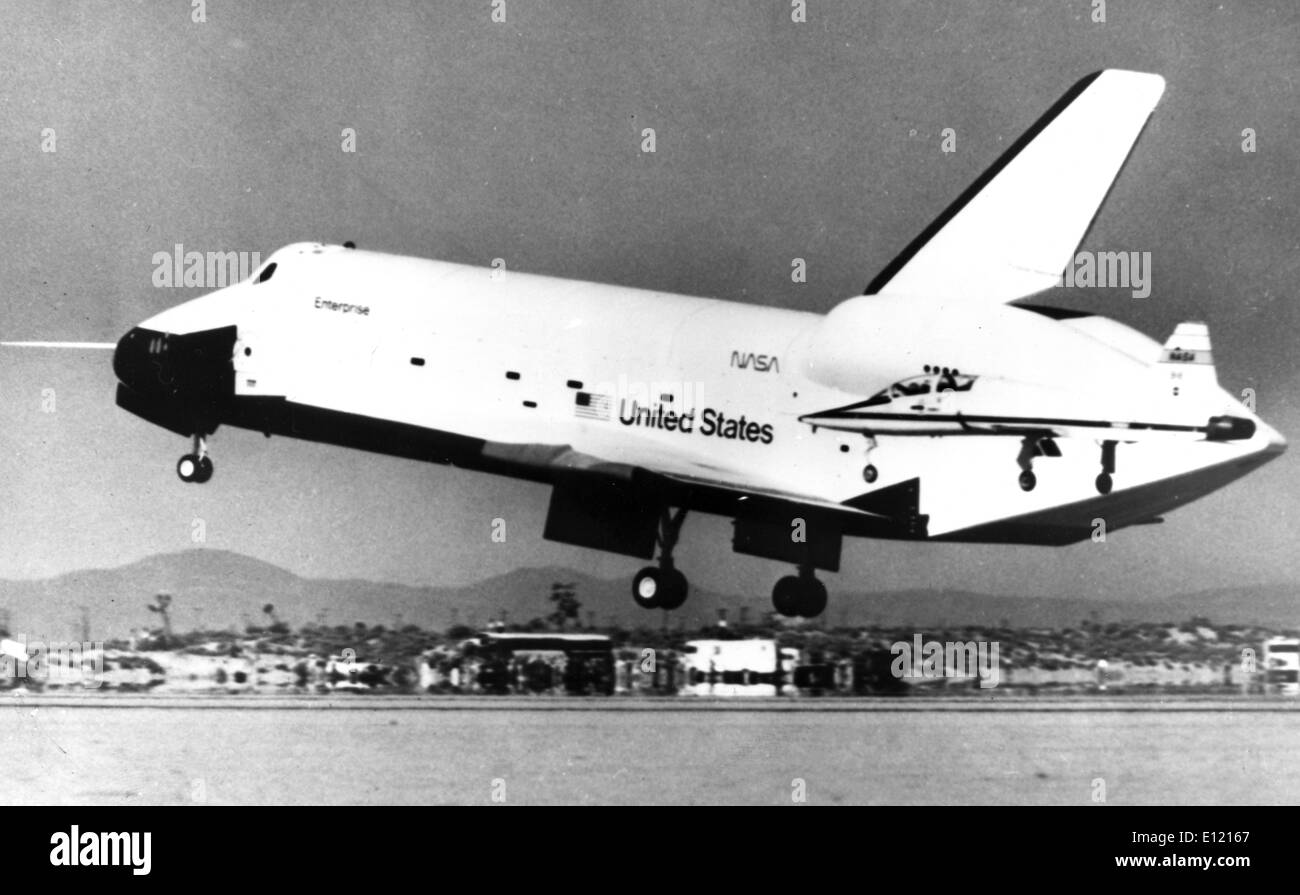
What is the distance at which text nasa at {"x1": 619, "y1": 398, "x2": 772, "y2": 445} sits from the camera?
11734mm

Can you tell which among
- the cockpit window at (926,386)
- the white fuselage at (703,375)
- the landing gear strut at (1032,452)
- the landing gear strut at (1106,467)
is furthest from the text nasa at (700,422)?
the landing gear strut at (1106,467)

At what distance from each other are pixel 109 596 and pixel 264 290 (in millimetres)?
2890

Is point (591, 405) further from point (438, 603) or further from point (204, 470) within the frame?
point (204, 470)

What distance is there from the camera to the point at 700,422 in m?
11.9

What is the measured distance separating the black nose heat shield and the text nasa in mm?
3791

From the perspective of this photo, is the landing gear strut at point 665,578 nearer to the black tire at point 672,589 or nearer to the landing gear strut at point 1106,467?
the black tire at point 672,589

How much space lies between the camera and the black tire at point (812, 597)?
12062 millimetres

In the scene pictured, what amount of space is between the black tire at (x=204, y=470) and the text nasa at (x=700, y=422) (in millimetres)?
3622

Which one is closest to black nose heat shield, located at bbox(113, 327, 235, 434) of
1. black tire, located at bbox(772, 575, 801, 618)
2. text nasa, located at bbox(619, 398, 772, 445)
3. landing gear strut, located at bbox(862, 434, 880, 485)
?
text nasa, located at bbox(619, 398, 772, 445)

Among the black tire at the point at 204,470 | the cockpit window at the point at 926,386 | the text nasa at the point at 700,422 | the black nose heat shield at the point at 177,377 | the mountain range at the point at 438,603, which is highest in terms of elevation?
the black nose heat shield at the point at 177,377

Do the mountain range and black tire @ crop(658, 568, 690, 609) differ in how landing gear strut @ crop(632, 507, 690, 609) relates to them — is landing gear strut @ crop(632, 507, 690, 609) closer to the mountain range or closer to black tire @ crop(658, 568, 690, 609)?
black tire @ crop(658, 568, 690, 609)

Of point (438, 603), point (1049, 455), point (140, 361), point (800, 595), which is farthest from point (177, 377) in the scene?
point (1049, 455)
